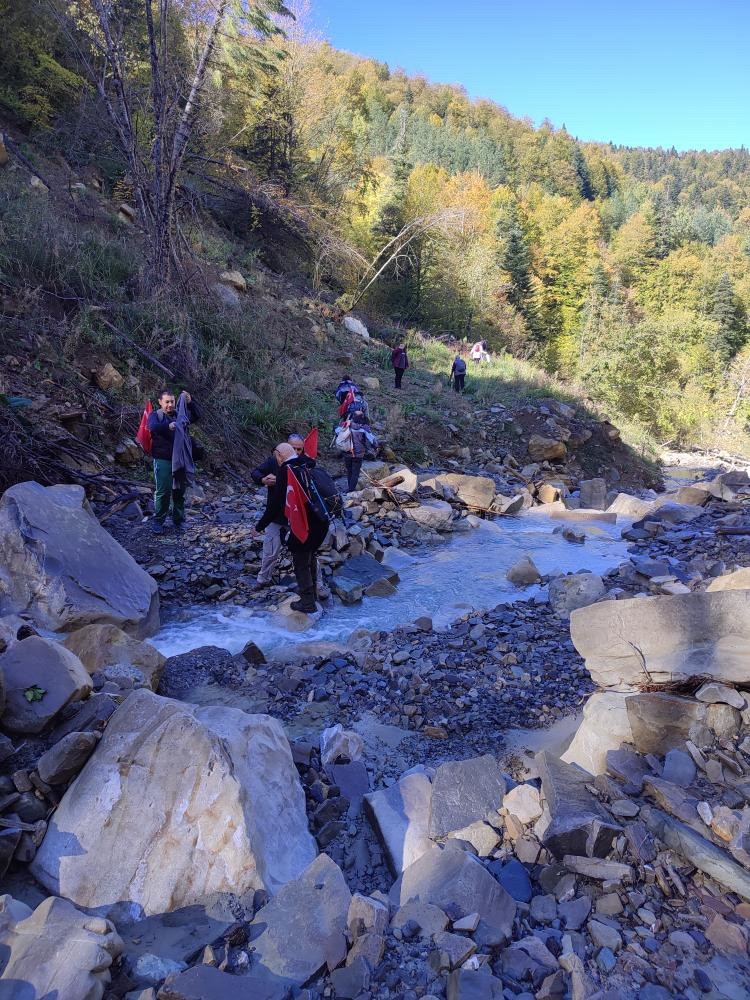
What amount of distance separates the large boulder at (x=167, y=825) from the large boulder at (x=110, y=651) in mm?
1345

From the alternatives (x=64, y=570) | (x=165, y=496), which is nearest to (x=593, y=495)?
(x=165, y=496)

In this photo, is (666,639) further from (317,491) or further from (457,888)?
(317,491)

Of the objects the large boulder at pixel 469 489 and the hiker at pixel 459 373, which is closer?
the large boulder at pixel 469 489

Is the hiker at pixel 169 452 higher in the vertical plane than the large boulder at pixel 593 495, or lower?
higher

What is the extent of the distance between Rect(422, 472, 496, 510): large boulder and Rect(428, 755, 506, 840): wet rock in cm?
684

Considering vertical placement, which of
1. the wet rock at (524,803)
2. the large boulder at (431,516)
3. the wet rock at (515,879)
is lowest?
the large boulder at (431,516)

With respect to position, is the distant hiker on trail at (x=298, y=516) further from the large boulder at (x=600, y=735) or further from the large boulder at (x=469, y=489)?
the large boulder at (x=469, y=489)

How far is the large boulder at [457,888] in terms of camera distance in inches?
86.9

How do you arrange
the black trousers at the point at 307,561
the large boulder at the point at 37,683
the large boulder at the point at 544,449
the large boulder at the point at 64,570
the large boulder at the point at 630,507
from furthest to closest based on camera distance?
the large boulder at the point at 544,449 < the large boulder at the point at 630,507 < the black trousers at the point at 307,561 < the large boulder at the point at 64,570 < the large boulder at the point at 37,683

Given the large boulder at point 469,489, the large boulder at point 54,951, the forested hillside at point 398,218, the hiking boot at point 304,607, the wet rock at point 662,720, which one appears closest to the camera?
the large boulder at point 54,951

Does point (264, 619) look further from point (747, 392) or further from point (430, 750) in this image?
point (747, 392)

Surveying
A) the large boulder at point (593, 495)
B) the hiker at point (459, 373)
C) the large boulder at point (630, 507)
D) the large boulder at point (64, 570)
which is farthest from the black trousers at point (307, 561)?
the hiker at point (459, 373)

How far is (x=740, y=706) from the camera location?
3.18 m

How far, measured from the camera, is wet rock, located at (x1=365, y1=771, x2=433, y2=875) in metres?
2.71
